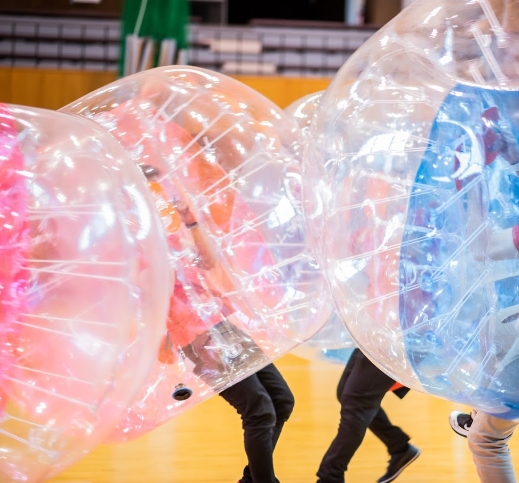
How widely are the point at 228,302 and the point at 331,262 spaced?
320mm

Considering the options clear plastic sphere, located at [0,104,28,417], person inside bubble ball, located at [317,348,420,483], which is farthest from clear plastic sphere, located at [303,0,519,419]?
person inside bubble ball, located at [317,348,420,483]

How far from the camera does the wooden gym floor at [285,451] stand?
8.33ft

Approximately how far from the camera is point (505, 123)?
1423mm

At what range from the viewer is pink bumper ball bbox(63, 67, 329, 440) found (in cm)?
185

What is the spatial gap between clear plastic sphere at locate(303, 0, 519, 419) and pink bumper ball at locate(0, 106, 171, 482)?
352mm

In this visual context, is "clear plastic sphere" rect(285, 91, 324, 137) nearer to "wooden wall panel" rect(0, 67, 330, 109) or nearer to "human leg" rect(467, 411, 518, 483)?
"human leg" rect(467, 411, 518, 483)

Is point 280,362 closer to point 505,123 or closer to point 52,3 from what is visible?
point 505,123

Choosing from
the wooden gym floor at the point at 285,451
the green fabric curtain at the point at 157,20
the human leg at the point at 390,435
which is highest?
the green fabric curtain at the point at 157,20

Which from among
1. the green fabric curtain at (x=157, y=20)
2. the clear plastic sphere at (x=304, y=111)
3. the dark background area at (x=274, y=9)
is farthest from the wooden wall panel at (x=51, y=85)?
the clear plastic sphere at (x=304, y=111)

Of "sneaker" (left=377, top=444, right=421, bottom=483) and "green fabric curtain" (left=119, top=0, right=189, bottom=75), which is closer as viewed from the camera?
"sneaker" (left=377, top=444, right=421, bottom=483)

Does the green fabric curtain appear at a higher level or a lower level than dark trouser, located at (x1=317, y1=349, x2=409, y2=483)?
higher

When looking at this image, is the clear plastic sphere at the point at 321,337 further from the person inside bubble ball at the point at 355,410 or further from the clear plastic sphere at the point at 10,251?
the clear plastic sphere at the point at 10,251

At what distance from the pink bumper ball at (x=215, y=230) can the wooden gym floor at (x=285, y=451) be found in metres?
0.71

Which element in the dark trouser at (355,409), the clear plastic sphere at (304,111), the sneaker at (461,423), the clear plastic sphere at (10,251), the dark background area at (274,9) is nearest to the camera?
the clear plastic sphere at (10,251)
